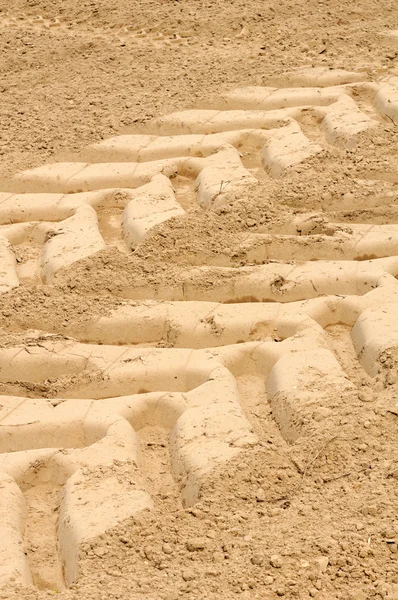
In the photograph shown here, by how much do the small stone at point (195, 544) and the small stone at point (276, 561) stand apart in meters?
0.17

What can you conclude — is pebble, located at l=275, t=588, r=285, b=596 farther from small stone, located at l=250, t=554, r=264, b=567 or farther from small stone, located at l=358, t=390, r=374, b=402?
small stone, located at l=358, t=390, r=374, b=402

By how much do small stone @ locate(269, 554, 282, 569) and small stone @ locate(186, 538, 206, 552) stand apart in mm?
174

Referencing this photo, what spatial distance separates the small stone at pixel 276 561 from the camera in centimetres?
225

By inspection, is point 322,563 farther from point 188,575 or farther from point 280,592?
point 188,575

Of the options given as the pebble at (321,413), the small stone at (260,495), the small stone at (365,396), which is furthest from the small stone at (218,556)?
the small stone at (365,396)

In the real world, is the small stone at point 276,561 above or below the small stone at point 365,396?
above

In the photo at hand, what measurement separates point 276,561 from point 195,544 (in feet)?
0.66

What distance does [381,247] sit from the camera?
146 inches

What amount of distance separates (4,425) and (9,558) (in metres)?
0.54

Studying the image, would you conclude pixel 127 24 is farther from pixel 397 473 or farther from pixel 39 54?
pixel 397 473

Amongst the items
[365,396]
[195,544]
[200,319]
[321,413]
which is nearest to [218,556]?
[195,544]

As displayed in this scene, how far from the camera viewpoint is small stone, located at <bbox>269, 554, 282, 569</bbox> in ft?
7.38

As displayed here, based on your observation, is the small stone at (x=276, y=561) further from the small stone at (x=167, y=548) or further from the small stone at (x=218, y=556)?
the small stone at (x=167, y=548)

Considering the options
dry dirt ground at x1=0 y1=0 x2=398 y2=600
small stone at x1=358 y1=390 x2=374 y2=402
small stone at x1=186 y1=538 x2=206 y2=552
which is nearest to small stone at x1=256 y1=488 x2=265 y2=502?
dry dirt ground at x1=0 y1=0 x2=398 y2=600
